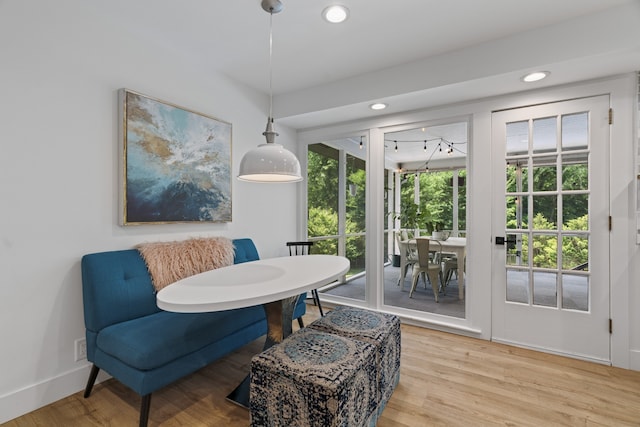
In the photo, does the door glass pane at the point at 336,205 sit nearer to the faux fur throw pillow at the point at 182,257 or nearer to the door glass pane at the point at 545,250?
the faux fur throw pillow at the point at 182,257

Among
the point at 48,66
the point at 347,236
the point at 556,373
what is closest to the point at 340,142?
the point at 347,236

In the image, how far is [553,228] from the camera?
250cm

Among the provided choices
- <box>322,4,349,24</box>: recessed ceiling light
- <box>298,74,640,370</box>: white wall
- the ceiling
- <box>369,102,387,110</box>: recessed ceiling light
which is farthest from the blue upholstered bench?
<box>369,102,387,110</box>: recessed ceiling light

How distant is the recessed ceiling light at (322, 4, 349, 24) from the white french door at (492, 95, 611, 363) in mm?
1672

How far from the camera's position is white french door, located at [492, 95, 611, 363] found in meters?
2.31

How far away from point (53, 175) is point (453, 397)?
2.88 metres

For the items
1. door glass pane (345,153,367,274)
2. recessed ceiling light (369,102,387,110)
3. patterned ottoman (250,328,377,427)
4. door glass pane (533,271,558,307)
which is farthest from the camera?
door glass pane (345,153,367,274)

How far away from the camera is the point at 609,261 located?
7.44 ft

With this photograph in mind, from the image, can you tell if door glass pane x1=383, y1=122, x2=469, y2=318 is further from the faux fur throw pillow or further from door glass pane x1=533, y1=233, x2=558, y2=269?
the faux fur throw pillow

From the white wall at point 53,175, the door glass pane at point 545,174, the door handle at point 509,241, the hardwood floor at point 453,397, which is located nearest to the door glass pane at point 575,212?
the door glass pane at point 545,174

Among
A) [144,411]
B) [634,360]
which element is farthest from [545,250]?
[144,411]

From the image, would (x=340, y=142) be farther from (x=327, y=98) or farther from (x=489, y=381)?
(x=489, y=381)

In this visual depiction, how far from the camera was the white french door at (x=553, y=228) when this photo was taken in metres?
2.31

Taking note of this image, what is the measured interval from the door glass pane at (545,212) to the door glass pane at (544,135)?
1.38 ft
